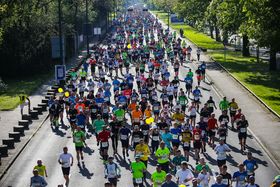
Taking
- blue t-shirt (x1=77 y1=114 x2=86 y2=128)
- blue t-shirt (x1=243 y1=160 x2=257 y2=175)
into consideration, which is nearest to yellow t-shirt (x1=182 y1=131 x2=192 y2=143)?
blue t-shirt (x1=243 y1=160 x2=257 y2=175)

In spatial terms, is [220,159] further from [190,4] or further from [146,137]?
[190,4]

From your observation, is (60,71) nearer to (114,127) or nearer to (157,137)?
(114,127)

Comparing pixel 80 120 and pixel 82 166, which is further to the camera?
pixel 80 120

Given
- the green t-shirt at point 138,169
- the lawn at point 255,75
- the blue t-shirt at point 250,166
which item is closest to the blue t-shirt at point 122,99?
the lawn at point 255,75

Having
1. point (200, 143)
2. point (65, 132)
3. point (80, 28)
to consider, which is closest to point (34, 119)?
point (65, 132)

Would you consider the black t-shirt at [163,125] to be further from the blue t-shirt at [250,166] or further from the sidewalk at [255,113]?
the blue t-shirt at [250,166]

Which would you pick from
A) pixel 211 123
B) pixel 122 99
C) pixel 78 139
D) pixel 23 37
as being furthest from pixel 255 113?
pixel 23 37
